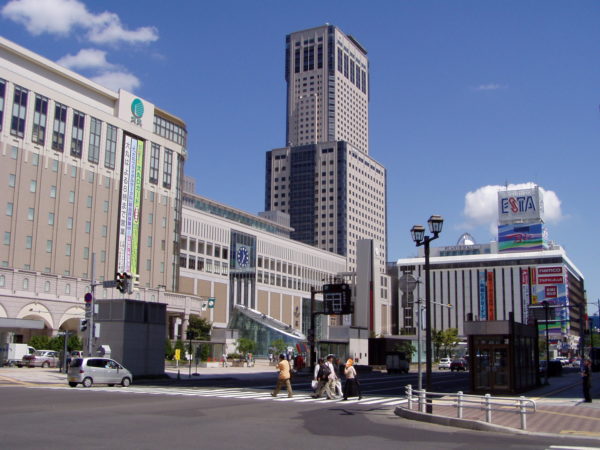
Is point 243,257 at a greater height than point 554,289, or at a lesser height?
greater

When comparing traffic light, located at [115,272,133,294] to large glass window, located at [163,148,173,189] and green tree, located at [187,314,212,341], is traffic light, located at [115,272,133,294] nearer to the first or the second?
green tree, located at [187,314,212,341]

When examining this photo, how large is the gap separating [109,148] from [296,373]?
41.2m

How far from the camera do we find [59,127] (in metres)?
71.5

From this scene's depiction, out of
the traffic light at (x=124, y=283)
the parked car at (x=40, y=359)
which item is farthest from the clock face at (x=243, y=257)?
the traffic light at (x=124, y=283)

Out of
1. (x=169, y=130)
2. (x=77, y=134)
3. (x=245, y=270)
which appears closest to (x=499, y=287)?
(x=245, y=270)

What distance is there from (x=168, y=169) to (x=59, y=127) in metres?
18.0

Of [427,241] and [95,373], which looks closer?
[427,241]

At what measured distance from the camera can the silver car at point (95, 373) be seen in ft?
103

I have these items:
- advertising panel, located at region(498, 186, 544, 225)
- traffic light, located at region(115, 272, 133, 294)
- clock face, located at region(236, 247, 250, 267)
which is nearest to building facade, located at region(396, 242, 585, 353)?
advertising panel, located at region(498, 186, 544, 225)

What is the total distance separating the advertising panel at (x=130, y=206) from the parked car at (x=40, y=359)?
938 inches

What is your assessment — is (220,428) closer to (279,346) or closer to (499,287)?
(279,346)

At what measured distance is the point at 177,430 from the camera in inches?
595

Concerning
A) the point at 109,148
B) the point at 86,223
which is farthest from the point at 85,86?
the point at 86,223

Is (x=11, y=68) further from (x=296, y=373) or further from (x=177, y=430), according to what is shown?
(x=177, y=430)
